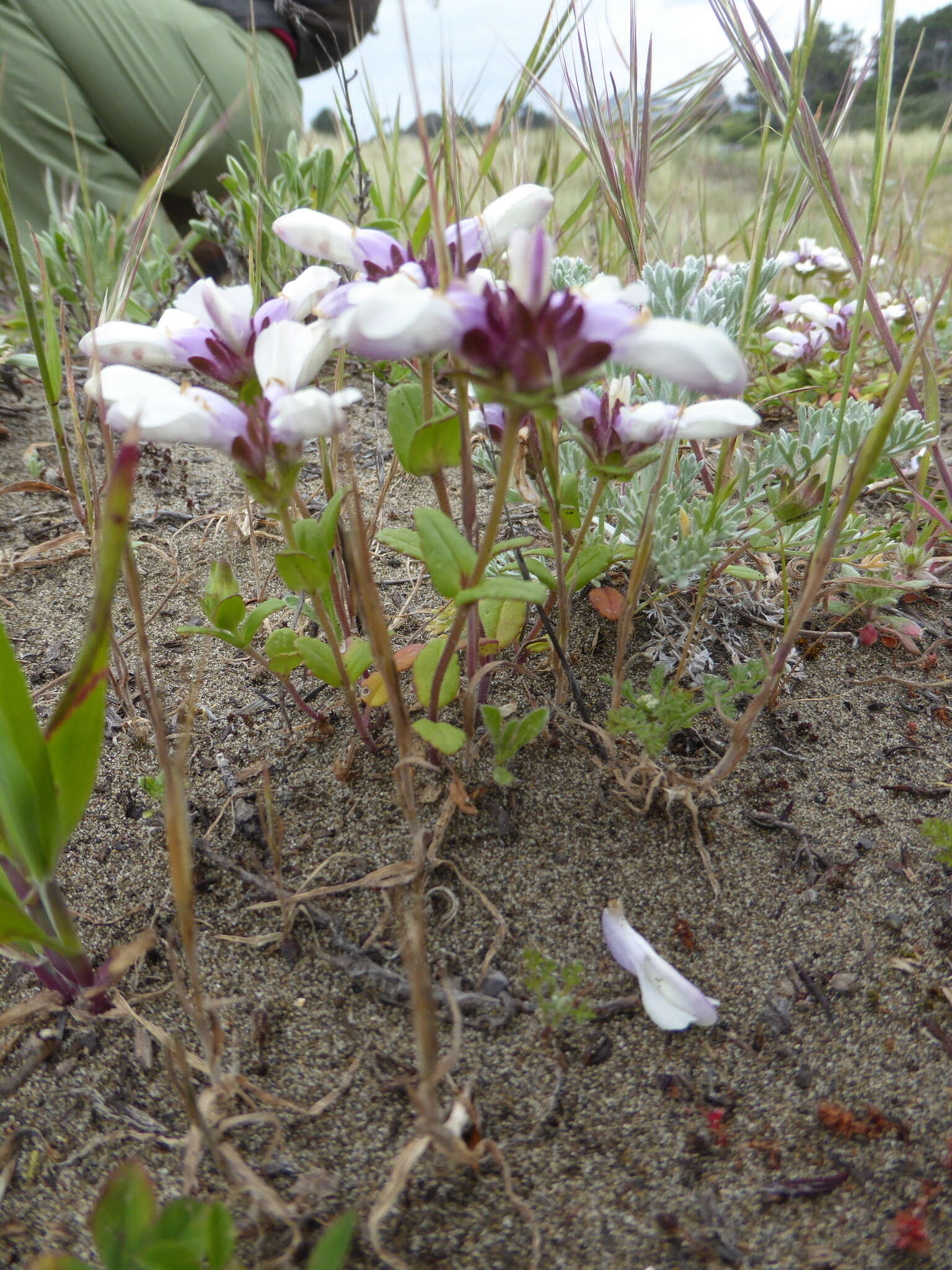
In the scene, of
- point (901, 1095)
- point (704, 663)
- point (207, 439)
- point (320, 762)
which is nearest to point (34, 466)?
point (320, 762)

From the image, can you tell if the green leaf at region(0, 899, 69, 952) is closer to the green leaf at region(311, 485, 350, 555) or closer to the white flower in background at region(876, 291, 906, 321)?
the green leaf at region(311, 485, 350, 555)

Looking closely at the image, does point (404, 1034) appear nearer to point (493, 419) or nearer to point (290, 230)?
point (493, 419)

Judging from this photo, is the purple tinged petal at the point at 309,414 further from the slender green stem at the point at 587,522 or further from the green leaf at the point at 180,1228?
the green leaf at the point at 180,1228

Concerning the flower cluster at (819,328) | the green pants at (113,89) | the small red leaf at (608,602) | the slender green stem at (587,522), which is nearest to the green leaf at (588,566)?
the slender green stem at (587,522)

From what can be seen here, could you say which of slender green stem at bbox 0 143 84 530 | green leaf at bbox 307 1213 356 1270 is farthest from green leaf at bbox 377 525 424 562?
green leaf at bbox 307 1213 356 1270

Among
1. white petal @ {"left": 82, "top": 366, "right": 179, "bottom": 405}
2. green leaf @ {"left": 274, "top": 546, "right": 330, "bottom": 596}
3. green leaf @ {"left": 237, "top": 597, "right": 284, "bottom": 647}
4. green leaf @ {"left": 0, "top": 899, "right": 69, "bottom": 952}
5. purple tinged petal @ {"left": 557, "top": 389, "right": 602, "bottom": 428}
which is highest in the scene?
white petal @ {"left": 82, "top": 366, "right": 179, "bottom": 405}

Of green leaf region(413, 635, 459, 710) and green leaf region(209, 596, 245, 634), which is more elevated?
green leaf region(209, 596, 245, 634)

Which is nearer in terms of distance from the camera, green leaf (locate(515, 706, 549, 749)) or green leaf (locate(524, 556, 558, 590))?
green leaf (locate(515, 706, 549, 749))
